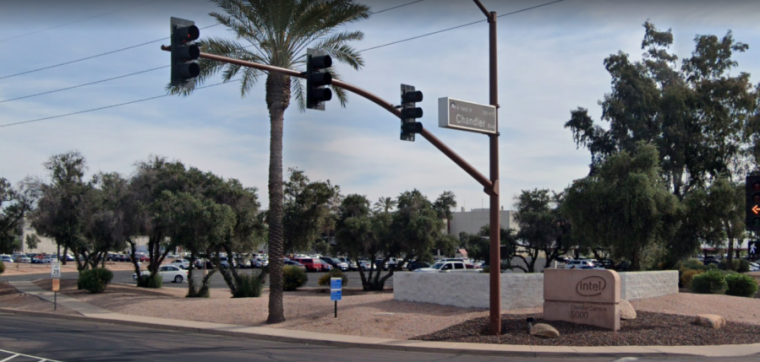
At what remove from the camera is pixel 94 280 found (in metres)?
31.3

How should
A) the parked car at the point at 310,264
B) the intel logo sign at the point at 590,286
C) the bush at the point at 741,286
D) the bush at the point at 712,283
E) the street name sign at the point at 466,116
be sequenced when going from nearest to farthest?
the street name sign at the point at 466,116
the intel logo sign at the point at 590,286
the bush at the point at 712,283
the bush at the point at 741,286
the parked car at the point at 310,264

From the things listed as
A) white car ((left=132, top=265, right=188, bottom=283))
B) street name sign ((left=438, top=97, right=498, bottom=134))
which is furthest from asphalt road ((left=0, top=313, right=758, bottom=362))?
white car ((left=132, top=265, right=188, bottom=283))

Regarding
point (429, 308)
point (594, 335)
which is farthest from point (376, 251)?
point (594, 335)

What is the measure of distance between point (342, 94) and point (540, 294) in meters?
9.72

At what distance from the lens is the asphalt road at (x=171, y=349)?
1446 centimetres

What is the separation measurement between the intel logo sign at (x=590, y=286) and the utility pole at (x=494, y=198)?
2748 millimetres

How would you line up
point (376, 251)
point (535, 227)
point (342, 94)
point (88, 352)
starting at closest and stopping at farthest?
point (88, 352), point (342, 94), point (376, 251), point (535, 227)

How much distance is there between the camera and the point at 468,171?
→ 1638 centimetres

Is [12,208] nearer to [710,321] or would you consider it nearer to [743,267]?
[710,321]

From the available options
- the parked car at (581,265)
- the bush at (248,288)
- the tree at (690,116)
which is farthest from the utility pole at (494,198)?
the parked car at (581,265)

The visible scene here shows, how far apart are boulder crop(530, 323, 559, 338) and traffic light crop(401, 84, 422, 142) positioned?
6.00 metres

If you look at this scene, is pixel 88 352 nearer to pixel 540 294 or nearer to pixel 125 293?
pixel 540 294

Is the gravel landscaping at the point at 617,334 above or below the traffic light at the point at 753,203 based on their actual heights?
below

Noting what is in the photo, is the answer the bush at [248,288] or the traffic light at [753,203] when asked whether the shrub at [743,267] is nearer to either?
the bush at [248,288]
